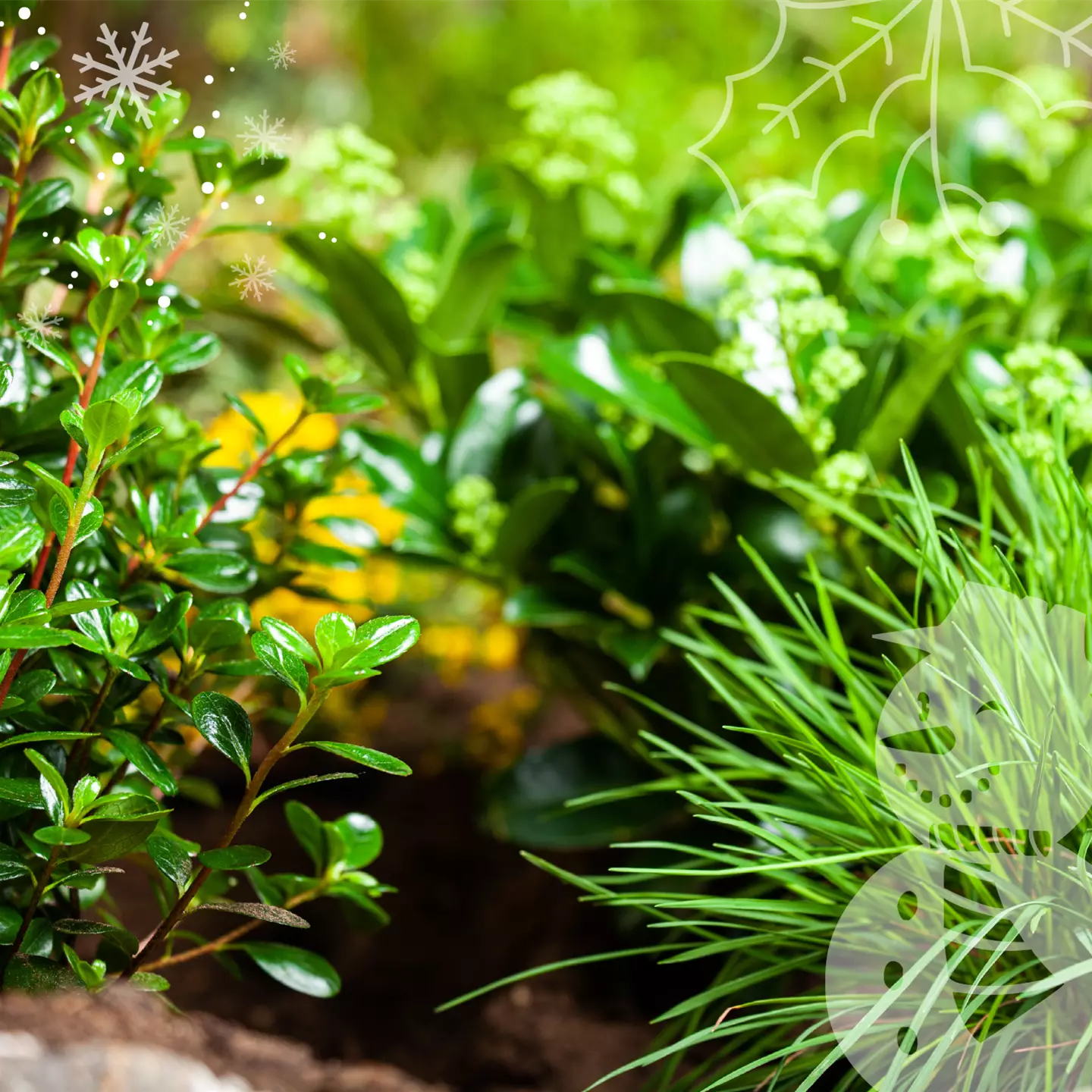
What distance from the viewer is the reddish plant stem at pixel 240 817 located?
1.39 ft

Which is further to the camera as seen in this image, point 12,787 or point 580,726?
point 580,726

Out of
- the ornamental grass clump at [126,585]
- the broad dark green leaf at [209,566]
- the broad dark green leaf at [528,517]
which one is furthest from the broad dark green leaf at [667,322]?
the broad dark green leaf at [209,566]

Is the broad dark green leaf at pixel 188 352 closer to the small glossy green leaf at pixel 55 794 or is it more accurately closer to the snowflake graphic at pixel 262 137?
the snowflake graphic at pixel 262 137

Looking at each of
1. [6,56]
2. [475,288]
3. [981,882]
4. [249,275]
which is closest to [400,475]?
[475,288]

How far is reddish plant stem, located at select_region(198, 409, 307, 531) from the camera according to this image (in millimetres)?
566

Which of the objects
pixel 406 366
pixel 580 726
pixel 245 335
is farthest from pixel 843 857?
pixel 245 335

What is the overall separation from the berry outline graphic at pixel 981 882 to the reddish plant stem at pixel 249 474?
0.37m

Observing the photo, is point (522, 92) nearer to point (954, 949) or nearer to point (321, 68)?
point (954, 949)

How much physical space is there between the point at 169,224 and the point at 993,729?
545 mm

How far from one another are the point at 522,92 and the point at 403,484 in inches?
20.0

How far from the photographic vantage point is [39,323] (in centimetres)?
49

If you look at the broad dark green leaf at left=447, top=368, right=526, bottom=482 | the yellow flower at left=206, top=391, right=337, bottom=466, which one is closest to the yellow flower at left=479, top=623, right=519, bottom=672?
the yellow flower at left=206, top=391, right=337, bottom=466

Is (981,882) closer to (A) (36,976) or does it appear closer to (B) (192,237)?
(A) (36,976)

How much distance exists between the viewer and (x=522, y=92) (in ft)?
3.51
